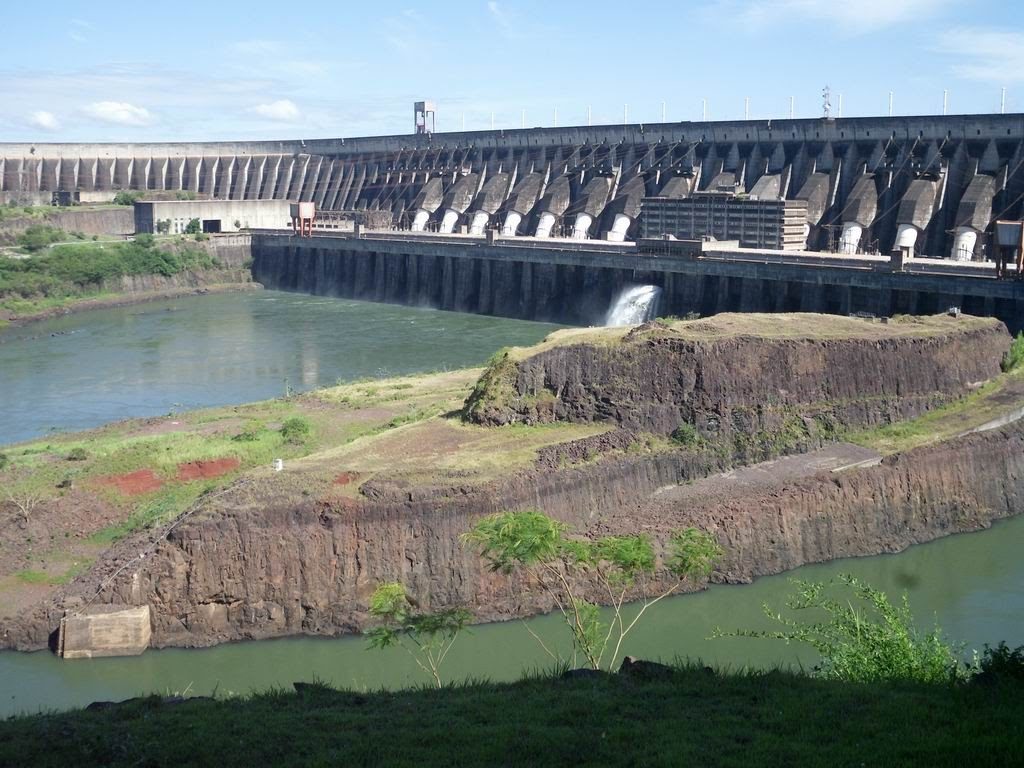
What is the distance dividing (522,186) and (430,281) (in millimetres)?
13935

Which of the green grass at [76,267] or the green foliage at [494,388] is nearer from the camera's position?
the green foliage at [494,388]

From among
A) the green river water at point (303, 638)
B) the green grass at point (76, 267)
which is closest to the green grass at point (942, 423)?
the green river water at point (303, 638)

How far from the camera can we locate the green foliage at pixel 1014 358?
1532 inches

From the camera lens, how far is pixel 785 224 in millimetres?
63906

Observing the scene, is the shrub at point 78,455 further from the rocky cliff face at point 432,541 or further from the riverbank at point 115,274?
the riverbank at point 115,274

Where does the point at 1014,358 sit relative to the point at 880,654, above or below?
above

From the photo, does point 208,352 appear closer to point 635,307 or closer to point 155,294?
point 635,307

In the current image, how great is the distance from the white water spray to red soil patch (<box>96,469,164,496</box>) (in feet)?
109

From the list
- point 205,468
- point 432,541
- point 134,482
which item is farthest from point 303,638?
point 205,468

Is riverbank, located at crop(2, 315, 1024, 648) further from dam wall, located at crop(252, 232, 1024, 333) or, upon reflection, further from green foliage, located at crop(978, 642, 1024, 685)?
dam wall, located at crop(252, 232, 1024, 333)

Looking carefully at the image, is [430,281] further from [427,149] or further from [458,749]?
[458,749]

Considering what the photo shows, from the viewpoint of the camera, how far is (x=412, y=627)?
71.3ft

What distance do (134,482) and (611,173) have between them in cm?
5836

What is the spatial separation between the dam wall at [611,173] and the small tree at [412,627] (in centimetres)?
4298
